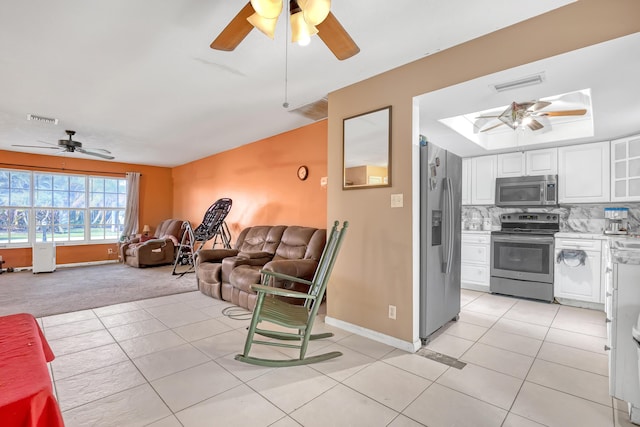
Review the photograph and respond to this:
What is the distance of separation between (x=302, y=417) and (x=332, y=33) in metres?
2.13

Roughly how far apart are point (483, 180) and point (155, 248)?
6453mm

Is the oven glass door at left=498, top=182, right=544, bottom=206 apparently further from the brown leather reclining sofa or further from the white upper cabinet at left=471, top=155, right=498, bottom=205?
the brown leather reclining sofa

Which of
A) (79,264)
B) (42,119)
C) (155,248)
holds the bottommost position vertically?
(79,264)

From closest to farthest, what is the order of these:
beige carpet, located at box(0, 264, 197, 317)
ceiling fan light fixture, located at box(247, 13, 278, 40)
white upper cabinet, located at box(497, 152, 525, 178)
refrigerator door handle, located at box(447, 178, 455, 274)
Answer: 1. ceiling fan light fixture, located at box(247, 13, 278, 40)
2. refrigerator door handle, located at box(447, 178, 455, 274)
3. beige carpet, located at box(0, 264, 197, 317)
4. white upper cabinet, located at box(497, 152, 525, 178)

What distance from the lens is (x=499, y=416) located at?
1.68 meters

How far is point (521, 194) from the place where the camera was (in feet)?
14.1

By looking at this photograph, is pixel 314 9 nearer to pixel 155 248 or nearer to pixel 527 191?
pixel 527 191

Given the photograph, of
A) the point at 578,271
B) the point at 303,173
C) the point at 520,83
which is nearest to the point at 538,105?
the point at 520,83

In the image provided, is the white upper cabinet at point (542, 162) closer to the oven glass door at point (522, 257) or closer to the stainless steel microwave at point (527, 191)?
the stainless steel microwave at point (527, 191)

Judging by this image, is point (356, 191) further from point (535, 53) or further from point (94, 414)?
point (94, 414)

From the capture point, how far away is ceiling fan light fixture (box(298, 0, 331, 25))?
1.33 m

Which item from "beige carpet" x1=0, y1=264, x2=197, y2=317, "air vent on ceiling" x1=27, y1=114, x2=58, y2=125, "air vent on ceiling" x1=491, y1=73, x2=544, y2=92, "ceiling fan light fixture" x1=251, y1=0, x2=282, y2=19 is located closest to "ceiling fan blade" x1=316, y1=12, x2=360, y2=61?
"ceiling fan light fixture" x1=251, y1=0, x2=282, y2=19

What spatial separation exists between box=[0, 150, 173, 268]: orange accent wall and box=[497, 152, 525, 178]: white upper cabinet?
25.2ft

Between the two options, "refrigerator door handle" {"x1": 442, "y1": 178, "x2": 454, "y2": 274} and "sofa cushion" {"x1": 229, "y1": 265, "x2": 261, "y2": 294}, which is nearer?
"refrigerator door handle" {"x1": 442, "y1": 178, "x2": 454, "y2": 274}
